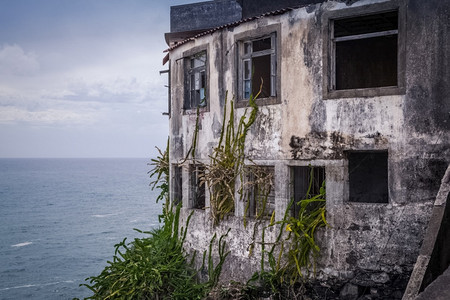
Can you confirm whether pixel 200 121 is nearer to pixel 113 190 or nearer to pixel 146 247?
pixel 146 247

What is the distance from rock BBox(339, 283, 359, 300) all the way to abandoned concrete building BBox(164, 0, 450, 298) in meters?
0.12

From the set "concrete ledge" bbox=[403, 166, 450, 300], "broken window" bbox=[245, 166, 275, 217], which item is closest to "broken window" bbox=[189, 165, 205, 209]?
"broken window" bbox=[245, 166, 275, 217]

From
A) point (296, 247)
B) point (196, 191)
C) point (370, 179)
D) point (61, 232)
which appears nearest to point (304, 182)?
point (296, 247)

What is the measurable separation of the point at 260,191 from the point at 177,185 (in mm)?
3779

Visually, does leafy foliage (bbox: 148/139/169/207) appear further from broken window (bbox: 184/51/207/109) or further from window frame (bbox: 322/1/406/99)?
window frame (bbox: 322/1/406/99)

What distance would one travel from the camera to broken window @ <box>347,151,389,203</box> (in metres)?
13.0

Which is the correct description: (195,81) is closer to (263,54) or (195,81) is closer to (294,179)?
(263,54)

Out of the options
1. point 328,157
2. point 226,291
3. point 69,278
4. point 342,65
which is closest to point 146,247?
point 226,291

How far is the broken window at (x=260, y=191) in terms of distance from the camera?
11.9 metres

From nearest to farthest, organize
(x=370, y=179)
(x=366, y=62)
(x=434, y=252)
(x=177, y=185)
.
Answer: (x=434, y=252)
(x=370, y=179)
(x=366, y=62)
(x=177, y=185)

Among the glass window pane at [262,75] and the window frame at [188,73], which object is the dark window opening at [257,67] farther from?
the window frame at [188,73]

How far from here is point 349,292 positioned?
10555 mm

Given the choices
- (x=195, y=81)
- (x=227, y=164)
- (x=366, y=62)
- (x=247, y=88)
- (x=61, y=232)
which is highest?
(x=366, y=62)

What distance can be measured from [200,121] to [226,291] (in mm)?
4233
